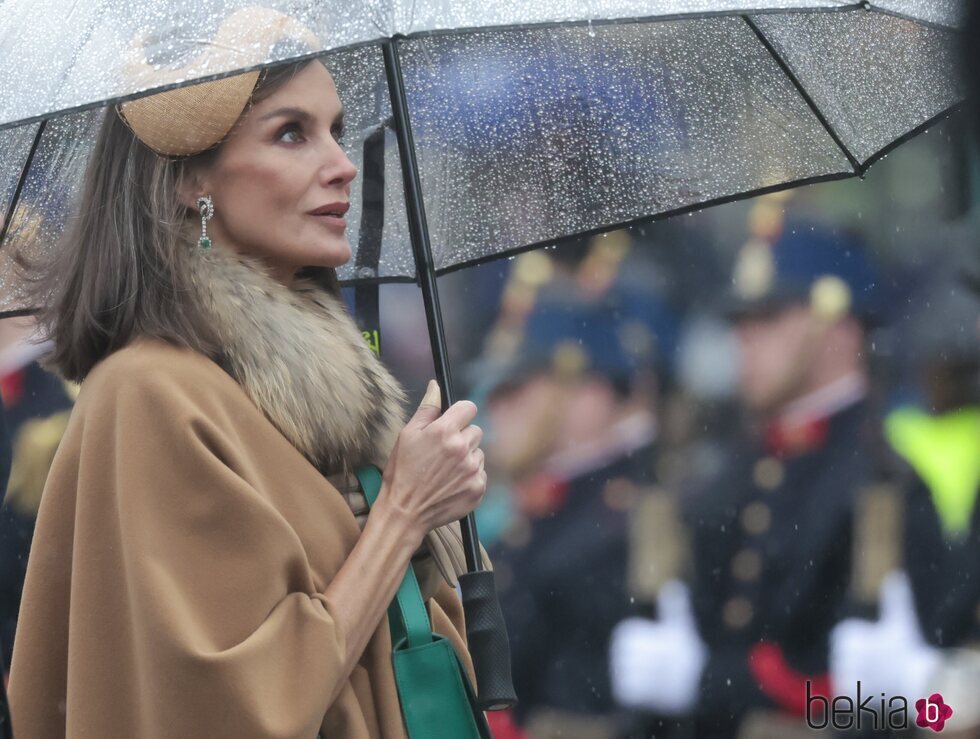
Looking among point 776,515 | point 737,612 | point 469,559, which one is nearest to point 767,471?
point 776,515

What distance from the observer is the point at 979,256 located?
3.91 meters

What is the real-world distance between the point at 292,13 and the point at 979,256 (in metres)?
2.89

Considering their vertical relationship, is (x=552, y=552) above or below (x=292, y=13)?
below

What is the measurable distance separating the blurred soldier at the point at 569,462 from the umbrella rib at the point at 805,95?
137 cm

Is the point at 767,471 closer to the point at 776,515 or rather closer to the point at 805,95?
the point at 776,515

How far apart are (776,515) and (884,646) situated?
0.53m

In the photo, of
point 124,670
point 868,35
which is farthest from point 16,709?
point 868,35

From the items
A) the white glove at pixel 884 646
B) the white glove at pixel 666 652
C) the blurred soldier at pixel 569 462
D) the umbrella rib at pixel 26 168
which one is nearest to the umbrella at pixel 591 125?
the umbrella rib at pixel 26 168

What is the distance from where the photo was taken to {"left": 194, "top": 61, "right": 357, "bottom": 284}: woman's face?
1.94 meters

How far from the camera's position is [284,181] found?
1.95 meters

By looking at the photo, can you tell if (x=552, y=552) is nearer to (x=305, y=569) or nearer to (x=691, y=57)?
(x=691, y=57)

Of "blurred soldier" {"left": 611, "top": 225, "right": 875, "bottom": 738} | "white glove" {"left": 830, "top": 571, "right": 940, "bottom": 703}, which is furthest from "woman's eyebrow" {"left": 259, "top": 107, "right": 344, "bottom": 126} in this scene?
"white glove" {"left": 830, "top": 571, "right": 940, "bottom": 703}

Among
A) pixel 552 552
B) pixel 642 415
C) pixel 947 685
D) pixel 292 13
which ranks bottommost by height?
pixel 947 685

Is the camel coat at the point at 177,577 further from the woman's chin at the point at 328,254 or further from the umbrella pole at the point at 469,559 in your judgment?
the woman's chin at the point at 328,254
